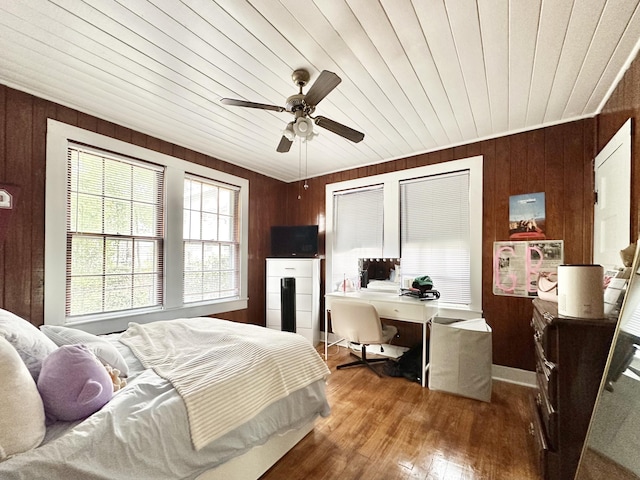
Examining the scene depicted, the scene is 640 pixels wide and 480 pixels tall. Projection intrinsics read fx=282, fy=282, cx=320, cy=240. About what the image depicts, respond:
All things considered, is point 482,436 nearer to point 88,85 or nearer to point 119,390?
point 119,390

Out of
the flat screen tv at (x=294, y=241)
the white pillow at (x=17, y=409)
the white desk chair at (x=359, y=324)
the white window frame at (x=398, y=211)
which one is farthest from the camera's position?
the flat screen tv at (x=294, y=241)

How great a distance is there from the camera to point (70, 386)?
112cm

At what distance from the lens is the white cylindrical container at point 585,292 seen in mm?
1444

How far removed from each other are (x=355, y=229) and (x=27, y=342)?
3.37 meters

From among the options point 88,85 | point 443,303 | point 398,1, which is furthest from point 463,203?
point 88,85

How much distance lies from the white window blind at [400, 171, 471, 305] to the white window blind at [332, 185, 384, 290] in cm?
35

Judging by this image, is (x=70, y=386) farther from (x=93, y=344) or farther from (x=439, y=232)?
(x=439, y=232)

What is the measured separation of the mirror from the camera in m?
1.11

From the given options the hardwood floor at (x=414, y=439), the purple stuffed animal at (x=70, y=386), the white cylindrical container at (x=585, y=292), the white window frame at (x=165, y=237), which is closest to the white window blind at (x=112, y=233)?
the white window frame at (x=165, y=237)

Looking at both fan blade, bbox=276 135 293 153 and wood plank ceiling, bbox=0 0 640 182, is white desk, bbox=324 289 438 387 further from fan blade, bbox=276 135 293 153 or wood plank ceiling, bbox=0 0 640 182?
wood plank ceiling, bbox=0 0 640 182

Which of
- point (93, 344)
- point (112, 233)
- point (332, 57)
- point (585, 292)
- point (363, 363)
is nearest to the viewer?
point (585, 292)

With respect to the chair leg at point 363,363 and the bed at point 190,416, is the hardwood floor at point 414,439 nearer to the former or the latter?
the bed at point 190,416

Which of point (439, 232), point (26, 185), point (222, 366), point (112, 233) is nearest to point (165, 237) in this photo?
point (112, 233)

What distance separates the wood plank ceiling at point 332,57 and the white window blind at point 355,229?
4.27ft
